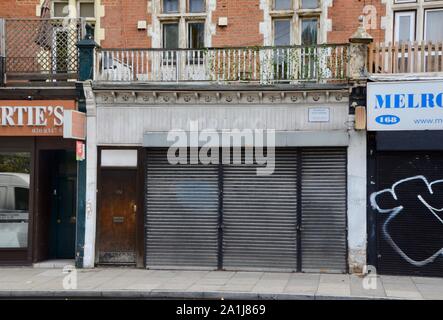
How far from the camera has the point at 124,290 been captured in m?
12.1

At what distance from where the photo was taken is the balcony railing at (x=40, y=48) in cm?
1543

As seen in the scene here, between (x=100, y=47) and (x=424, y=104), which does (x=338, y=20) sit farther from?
(x=100, y=47)

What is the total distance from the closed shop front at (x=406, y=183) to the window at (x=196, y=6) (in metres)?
5.24

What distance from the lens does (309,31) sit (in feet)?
51.6

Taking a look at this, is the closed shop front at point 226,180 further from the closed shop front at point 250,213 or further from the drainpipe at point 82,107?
the drainpipe at point 82,107

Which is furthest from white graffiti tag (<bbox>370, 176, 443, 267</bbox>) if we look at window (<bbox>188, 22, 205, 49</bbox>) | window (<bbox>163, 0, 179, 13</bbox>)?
window (<bbox>163, 0, 179, 13</bbox>)

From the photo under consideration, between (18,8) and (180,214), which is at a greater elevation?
(18,8)

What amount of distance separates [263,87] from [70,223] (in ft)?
21.1

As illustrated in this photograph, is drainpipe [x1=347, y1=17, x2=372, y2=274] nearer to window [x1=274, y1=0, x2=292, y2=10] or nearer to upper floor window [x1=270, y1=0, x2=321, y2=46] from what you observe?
upper floor window [x1=270, y1=0, x2=321, y2=46]

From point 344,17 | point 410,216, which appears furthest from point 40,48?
point 410,216

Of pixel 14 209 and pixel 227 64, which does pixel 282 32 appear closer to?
pixel 227 64

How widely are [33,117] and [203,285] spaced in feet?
20.1

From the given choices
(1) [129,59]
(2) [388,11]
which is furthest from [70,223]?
(2) [388,11]

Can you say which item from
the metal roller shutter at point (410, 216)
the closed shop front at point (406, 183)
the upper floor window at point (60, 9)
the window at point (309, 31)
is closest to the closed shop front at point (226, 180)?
the closed shop front at point (406, 183)
